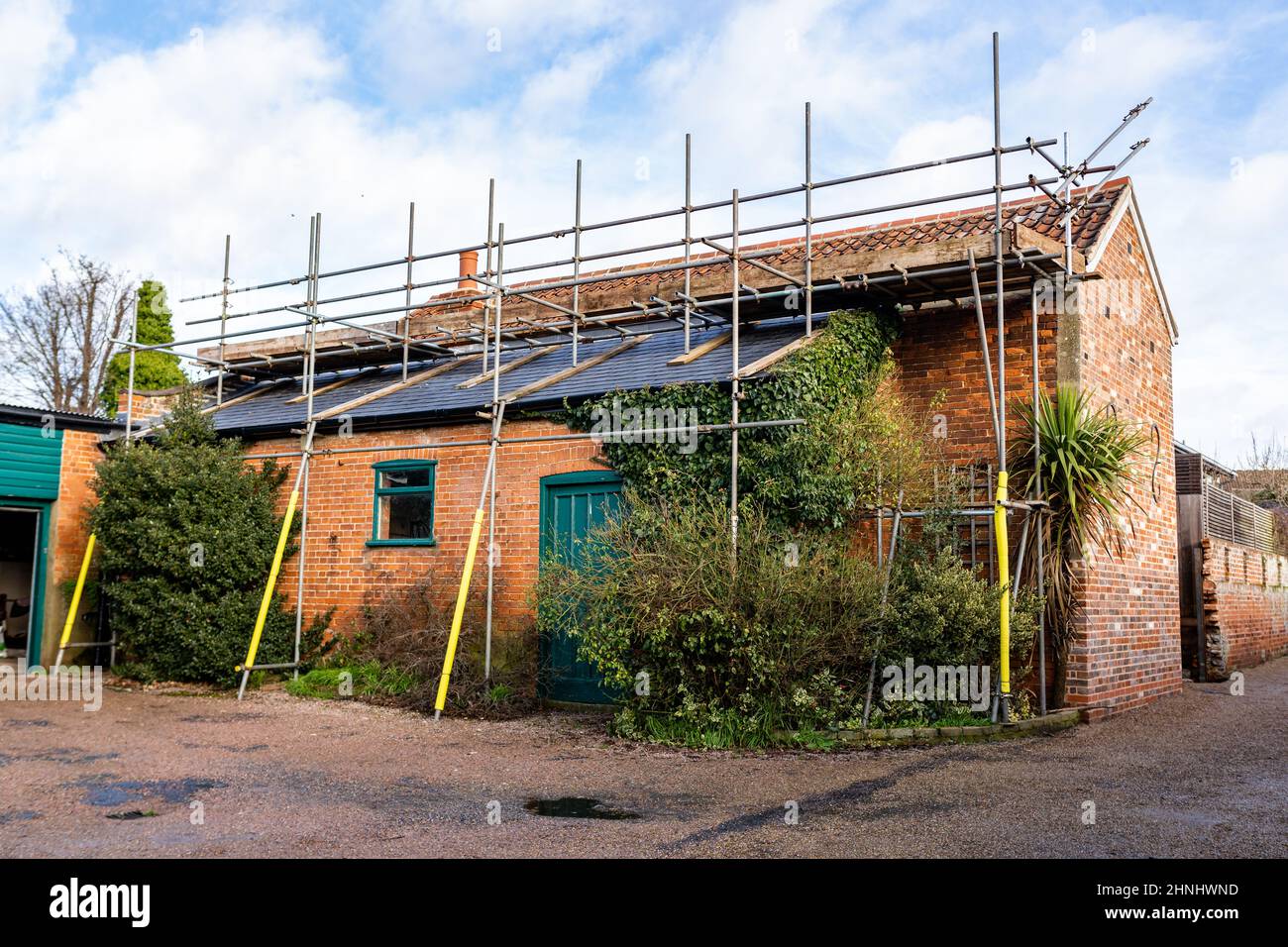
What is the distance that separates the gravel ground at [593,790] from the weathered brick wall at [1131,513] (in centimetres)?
60

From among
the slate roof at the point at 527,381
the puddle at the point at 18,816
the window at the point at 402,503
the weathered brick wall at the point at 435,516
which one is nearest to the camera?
the puddle at the point at 18,816

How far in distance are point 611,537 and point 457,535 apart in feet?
9.56

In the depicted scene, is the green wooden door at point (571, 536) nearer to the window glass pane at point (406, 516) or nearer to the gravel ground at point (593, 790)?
the gravel ground at point (593, 790)

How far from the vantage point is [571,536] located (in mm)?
10836

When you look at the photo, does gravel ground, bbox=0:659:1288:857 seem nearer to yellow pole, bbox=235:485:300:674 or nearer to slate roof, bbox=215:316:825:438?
yellow pole, bbox=235:485:300:674

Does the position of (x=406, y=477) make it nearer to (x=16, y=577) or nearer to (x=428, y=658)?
(x=428, y=658)

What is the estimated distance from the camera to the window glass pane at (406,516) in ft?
40.4

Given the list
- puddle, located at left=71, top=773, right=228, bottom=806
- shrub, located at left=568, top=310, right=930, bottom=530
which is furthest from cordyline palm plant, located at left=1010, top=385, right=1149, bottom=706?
Result: puddle, located at left=71, top=773, right=228, bottom=806

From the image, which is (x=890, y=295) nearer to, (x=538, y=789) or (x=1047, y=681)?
(x=1047, y=681)

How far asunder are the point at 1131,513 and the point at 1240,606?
538 centimetres

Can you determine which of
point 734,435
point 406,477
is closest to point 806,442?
point 734,435

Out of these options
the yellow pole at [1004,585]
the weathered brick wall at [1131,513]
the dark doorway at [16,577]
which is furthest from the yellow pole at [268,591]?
the weathered brick wall at [1131,513]

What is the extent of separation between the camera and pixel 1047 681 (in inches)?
384

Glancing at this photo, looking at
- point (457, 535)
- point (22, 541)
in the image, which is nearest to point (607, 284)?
point (457, 535)
